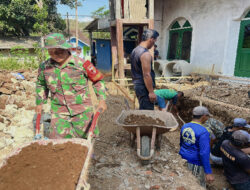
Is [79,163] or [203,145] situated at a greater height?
[79,163]

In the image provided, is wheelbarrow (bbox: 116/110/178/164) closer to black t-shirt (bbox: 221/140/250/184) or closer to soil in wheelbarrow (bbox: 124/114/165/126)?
soil in wheelbarrow (bbox: 124/114/165/126)

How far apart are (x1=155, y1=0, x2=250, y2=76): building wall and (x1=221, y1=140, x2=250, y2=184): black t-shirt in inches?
204

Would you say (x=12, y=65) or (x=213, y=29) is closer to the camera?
(x=213, y=29)

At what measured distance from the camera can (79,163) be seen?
1771 millimetres

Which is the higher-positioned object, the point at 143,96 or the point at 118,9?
the point at 118,9

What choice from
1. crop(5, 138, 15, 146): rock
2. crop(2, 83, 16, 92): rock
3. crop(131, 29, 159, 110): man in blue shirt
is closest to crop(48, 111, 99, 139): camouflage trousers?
crop(131, 29, 159, 110): man in blue shirt

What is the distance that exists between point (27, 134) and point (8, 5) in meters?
14.3

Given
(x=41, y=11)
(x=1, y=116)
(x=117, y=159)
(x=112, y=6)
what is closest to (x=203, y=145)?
(x=117, y=159)

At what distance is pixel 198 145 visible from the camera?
2.75 metres

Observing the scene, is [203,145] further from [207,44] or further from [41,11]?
[41,11]

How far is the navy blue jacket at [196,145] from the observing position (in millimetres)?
2623

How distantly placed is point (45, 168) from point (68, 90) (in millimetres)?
1021

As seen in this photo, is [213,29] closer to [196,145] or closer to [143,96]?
[143,96]

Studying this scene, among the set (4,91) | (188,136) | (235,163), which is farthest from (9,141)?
(235,163)
